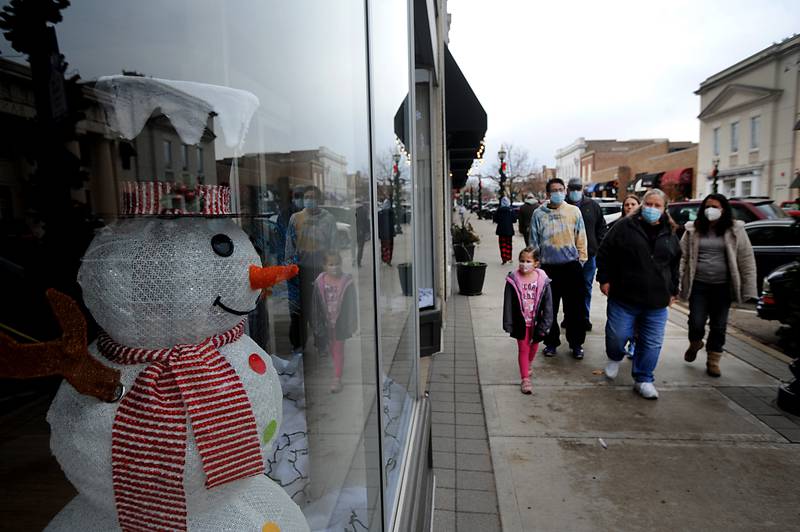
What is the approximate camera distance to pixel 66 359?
77cm

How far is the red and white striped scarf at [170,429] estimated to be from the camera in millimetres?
845

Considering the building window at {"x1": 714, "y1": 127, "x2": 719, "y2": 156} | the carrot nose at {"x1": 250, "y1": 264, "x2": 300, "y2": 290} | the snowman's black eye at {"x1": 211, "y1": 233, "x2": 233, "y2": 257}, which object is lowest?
the carrot nose at {"x1": 250, "y1": 264, "x2": 300, "y2": 290}

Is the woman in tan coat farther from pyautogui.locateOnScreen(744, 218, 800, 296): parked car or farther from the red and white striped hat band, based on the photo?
the red and white striped hat band

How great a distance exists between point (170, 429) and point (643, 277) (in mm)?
4536

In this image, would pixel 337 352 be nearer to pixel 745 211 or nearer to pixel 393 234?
pixel 393 234

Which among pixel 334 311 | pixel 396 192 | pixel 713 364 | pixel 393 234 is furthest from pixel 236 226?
pixel 713 364

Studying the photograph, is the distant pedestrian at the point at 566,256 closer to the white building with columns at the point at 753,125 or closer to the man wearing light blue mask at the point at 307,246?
the man wearing light blue mask at the point at 307,246

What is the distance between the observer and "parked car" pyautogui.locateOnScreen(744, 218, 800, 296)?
9273mm

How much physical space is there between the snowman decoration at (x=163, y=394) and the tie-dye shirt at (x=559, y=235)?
17.2ft

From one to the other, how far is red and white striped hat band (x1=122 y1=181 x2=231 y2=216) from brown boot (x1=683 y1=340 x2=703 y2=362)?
5.80m

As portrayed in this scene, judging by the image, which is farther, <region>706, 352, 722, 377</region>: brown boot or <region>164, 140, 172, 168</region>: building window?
<region>706, 352, 722, 377</region>: brown boot

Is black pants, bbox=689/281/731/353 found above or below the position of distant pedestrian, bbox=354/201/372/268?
below

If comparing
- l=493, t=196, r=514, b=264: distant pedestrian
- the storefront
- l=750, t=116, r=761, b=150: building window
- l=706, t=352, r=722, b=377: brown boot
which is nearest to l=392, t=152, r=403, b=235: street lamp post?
the storefront

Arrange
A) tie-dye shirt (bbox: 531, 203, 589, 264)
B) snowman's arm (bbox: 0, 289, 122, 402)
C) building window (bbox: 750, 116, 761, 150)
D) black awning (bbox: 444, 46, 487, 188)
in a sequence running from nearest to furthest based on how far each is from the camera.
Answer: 1. snowman's arm (bbox: 0, 289, 122, 402)
2. tie-dye shirt (bbox: 531, 203, 589, 264)
3. black awning (bbox: 444, 46, 487, 188)
4. building window (bbox: 750, 116, 761, 150)
